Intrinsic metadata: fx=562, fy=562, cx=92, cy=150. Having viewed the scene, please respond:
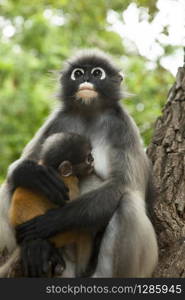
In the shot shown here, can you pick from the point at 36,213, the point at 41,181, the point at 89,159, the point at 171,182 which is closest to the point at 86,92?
the point at 89,159

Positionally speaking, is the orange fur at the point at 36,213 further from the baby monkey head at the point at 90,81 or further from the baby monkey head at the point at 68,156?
the baby monkey head at the point at 90,81

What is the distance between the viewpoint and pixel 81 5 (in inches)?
507

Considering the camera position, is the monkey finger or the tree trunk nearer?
the monkey finger

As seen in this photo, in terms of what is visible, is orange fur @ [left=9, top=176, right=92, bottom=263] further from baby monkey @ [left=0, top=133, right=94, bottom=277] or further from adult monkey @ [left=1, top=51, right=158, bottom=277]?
adult monkey @ [left=1, top=51, right=158, bottom=277]

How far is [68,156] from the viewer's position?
5.84m

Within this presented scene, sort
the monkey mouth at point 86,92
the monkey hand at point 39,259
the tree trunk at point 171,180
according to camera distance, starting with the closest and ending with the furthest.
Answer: the monkey hand at point 39,259
the monkey mouth at point 86,92
the tree trunk at point 171,180

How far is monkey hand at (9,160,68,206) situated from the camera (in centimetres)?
552

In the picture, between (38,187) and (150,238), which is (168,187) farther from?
(38,187)

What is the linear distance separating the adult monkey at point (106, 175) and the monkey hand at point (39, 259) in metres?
0.10

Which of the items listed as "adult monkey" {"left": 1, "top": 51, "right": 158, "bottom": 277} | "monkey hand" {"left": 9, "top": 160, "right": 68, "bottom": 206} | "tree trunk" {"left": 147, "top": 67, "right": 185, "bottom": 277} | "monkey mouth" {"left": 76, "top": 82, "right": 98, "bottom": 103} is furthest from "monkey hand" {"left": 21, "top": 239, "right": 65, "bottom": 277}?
"monkey mouth" {"left": 76, "top": 82, "right": 98, "bottom": 103}

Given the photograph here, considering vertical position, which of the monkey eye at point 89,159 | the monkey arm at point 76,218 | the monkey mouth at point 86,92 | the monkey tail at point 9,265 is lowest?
the monkey tail at point 9,265

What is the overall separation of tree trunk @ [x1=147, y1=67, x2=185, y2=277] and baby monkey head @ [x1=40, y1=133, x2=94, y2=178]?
4.38ft

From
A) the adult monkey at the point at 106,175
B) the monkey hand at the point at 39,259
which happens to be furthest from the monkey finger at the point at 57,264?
the adult monkey at the point at 106,175

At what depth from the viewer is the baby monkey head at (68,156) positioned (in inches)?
228
